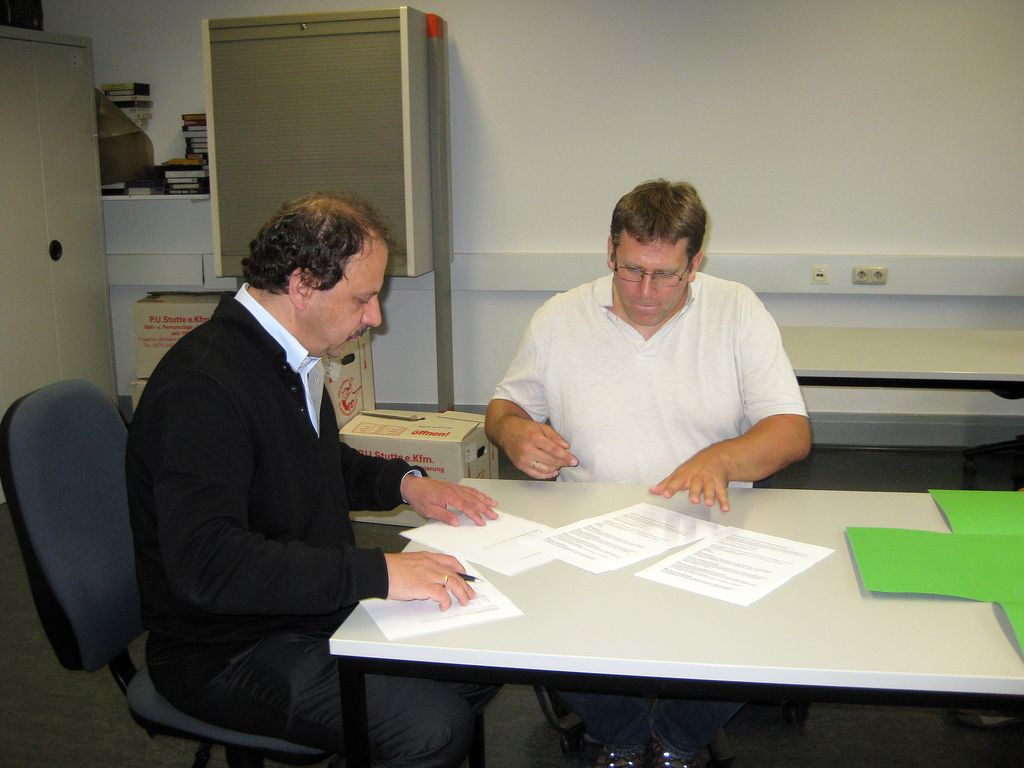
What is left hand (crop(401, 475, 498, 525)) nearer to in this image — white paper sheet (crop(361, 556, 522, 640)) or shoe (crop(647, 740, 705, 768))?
white paper sheet (crop(361, 556, 522, 640))

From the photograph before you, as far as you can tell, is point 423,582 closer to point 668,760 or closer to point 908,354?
point 668,760

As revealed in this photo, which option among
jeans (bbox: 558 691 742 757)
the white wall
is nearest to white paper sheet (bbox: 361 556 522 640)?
jeans (bbox: 558 691 742 757)

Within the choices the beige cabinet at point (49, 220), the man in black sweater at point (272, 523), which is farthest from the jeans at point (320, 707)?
the beige cabinet at point (49, 220)

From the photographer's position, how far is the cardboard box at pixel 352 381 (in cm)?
361

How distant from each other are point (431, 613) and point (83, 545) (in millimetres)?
602

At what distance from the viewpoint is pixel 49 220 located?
12.5 feet

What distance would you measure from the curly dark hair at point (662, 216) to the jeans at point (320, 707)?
958 millimetres

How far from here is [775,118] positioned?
3932 mm

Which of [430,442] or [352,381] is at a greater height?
[352,381]

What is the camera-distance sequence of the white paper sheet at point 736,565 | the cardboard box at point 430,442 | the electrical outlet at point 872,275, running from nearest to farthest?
the white paper sheet at point 736,565 < the cardboard box at point 430,442 < the electrical outlet at point 872,275

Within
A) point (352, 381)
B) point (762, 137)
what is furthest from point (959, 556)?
point (762, 137)

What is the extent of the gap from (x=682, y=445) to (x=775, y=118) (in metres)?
2.58

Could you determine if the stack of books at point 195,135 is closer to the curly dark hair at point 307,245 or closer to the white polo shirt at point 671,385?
the white polo shirt at point 671,385

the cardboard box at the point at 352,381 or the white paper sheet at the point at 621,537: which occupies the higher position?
the white paper sheet at the point at 621,537
